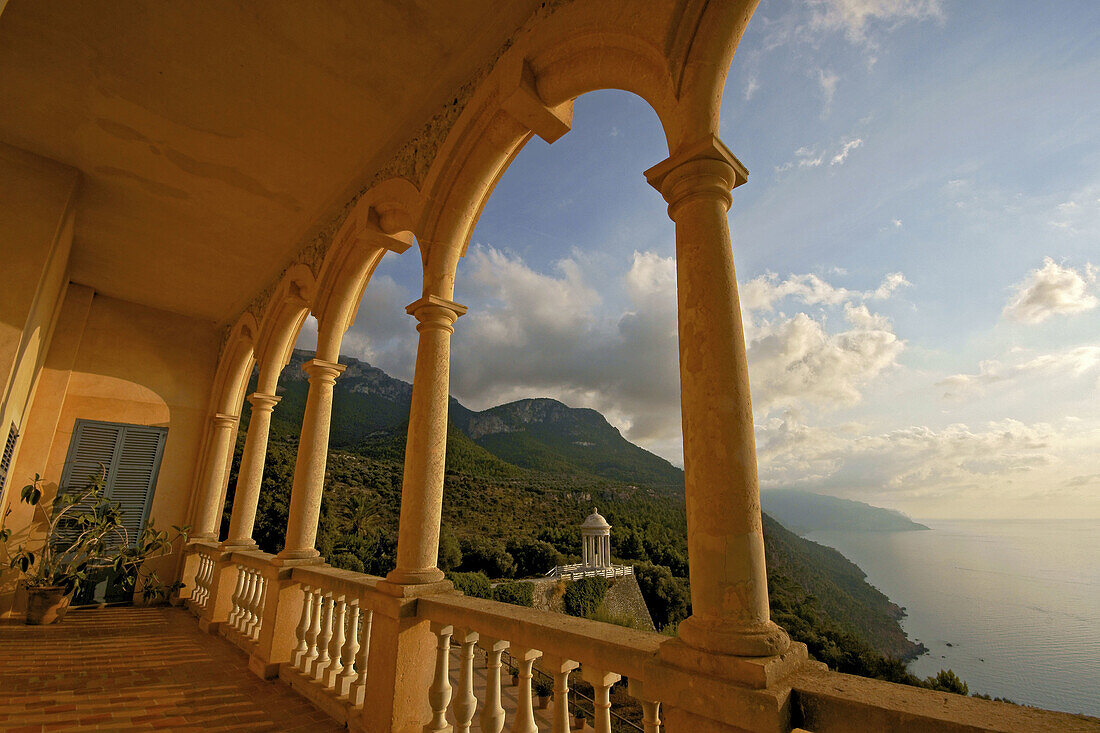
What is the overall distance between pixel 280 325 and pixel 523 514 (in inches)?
1791

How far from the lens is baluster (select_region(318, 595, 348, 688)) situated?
479 centimetres

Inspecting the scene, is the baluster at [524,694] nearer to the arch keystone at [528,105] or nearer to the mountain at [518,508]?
the arch keystone at [528,105]

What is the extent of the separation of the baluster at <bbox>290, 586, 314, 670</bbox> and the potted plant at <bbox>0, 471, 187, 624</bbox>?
17.6 feet

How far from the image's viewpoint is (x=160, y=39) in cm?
466

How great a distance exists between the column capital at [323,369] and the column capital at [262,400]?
2269mm

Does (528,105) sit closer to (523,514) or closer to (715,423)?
(715,423)

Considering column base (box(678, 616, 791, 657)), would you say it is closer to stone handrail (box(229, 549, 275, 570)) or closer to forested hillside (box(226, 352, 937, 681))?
stone handrail (box(229, 549, 275, 570))

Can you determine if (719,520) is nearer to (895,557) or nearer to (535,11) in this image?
(535,11)

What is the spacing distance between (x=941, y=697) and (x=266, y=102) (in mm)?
6944

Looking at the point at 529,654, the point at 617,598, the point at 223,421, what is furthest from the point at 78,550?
the point at 617,598

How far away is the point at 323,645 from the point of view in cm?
512

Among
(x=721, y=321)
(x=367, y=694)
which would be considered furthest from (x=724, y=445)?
(x=367, y=694)

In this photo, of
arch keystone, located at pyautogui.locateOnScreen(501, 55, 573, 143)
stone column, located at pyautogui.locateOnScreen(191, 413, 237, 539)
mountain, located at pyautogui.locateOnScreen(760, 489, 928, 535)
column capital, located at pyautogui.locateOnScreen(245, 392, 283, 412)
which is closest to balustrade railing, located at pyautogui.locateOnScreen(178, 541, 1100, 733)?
column capital, located at pyautogui.locateOnScreen(245, 392, 283, 412)

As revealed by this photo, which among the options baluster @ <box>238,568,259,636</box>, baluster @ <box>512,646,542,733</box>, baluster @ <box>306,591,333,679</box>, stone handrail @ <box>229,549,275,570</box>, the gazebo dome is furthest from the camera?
the gazebo dome
